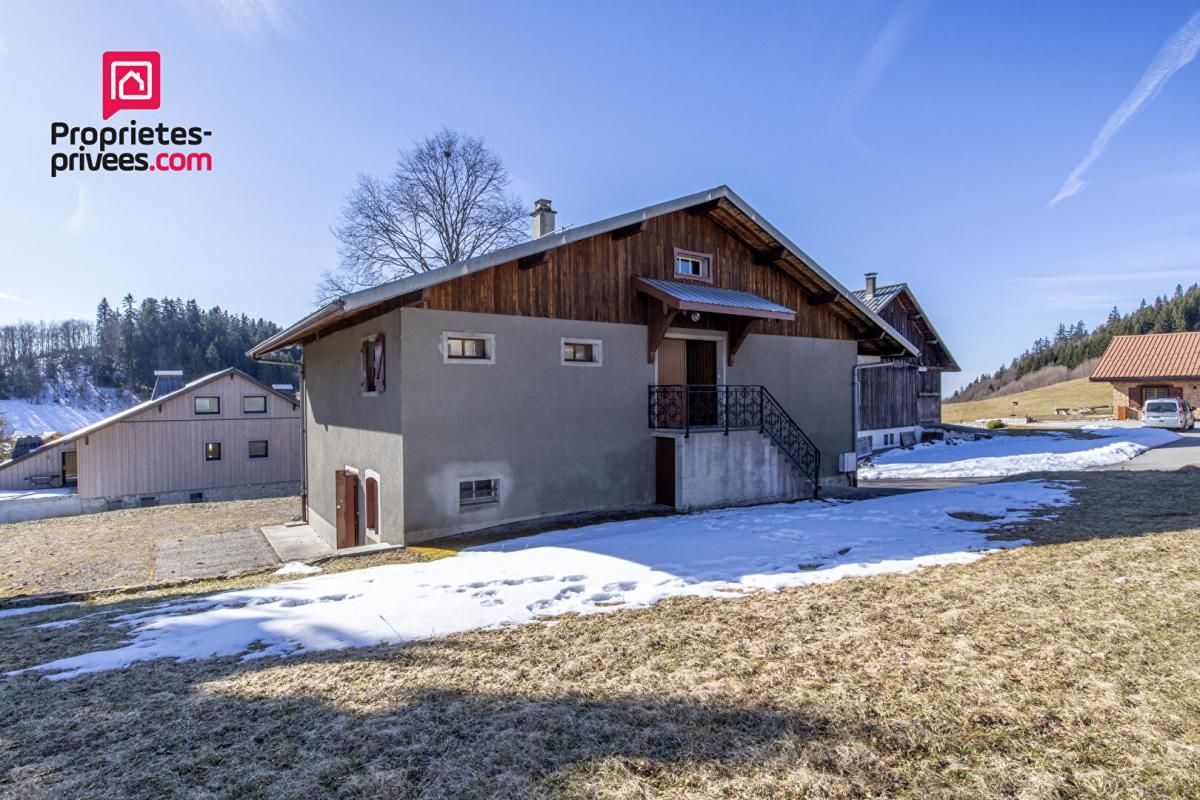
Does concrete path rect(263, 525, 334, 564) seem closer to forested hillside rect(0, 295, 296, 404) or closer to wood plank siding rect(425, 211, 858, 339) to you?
wood plank siding rect(425, 211, 858, 339)

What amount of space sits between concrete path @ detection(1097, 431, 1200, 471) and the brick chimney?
16273mm

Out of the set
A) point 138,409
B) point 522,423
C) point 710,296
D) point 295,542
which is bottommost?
point 295,542

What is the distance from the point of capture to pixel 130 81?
11.9m

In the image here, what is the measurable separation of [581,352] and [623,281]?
1.70 metres

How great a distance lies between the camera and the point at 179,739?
338 cm

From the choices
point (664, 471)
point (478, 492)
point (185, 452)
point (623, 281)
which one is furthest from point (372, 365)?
point (185, 452)

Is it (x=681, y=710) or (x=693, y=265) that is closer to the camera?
(x=681, y=710)

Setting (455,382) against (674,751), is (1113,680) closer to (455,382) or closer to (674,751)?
(674,751)

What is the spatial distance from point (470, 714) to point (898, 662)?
2903 millimetres

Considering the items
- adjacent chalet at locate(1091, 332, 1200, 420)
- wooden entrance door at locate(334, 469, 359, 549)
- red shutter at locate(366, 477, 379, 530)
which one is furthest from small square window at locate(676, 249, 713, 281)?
adjacent chalet at locate(1091, 332, 1200, 420)

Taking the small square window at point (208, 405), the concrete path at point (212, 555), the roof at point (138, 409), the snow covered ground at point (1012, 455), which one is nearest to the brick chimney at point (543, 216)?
the concrete path at point (212, 555)

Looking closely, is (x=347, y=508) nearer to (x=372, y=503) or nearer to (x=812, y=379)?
(x=372, y=503)

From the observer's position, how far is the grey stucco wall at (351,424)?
9922mm

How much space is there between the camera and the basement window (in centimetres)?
1134
